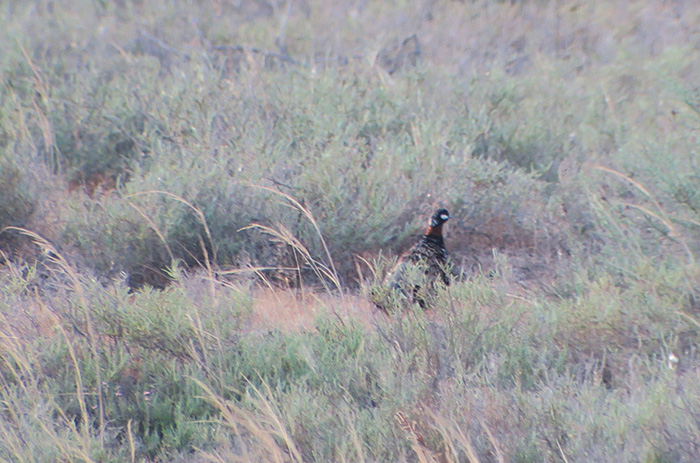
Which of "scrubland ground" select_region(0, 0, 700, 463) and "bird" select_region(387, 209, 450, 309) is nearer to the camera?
"scrubland ground" select_region(0, 0, 700, 463)

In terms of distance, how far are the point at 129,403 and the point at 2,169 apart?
9.12 ft

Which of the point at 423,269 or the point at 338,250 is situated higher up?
the point at 423,269

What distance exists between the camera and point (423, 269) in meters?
3.83

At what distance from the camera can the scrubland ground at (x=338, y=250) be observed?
263 centimetres

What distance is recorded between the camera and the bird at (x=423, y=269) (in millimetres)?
3545

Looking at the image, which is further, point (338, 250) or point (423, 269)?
point (338, 250)

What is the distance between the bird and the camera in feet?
11.6

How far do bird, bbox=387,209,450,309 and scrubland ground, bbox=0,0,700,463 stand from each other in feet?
0.51

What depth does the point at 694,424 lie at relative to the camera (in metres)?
2.40

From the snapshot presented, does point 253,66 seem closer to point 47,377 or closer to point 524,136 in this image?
point 524,136

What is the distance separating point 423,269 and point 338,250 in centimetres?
105

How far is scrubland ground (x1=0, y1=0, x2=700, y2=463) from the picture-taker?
8.63 ft

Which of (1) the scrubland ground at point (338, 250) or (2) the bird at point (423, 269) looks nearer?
(1) the scrubland ground at point (338, 250)

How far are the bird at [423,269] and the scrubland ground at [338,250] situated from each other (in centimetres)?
15
